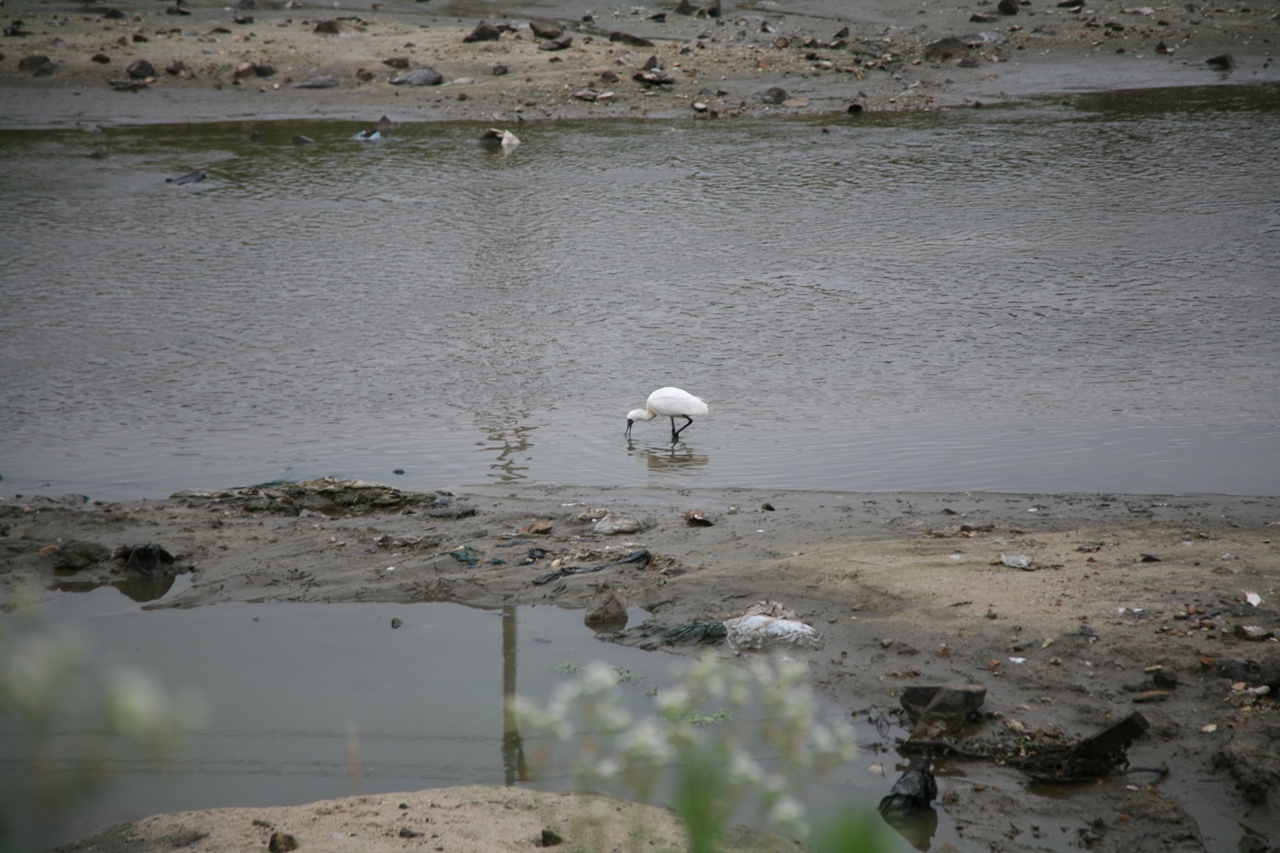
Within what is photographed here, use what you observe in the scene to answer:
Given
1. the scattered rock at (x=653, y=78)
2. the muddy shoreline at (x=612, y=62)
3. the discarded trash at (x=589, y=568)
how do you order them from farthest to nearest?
the scattered rock at (x=653, y=78) < the muddy shoreline at (x=612, y=62) < the discarded trash at (x=589, y=568)

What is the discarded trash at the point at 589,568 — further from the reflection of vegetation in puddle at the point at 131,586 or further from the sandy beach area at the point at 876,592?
the reflection of vegetation in puddle at the point at 131,586

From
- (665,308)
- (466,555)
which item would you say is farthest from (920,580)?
(665,308)

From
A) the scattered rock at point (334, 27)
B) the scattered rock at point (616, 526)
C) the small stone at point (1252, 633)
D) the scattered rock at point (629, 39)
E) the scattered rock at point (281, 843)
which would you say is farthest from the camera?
the scattered rock at point (334, 27)

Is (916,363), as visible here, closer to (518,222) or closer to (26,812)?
(518,222)

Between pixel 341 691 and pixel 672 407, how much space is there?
3.12 m

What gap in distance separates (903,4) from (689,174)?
8888 mm

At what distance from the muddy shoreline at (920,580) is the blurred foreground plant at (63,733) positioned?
0.44 m

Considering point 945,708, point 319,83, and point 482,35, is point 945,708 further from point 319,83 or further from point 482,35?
point 482,35

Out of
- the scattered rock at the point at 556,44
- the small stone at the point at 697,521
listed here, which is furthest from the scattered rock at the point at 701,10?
the small stone at the point at 697,521

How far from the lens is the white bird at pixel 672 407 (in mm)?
6641

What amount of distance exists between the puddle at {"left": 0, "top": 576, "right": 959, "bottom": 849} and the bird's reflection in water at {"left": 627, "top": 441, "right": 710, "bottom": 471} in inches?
79.6

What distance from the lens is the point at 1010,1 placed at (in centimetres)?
1831

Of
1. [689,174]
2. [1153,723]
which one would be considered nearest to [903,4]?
[689,174]

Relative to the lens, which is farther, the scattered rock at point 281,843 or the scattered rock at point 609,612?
the scattered rock at point 609,612
